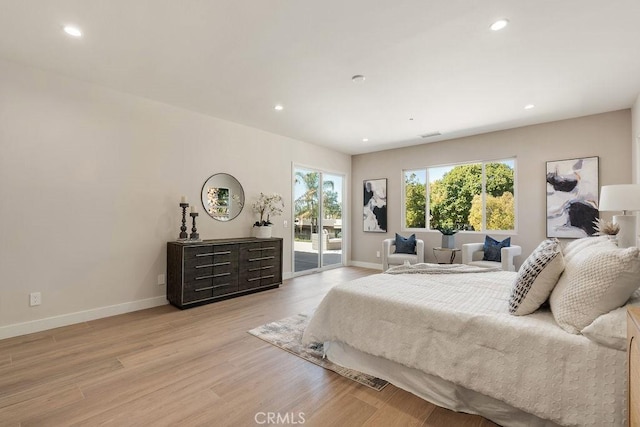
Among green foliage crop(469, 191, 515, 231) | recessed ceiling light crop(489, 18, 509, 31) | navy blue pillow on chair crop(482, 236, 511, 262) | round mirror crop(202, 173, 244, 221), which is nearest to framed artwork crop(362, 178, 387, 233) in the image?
green foliage crop(469, 191, 515, 231)

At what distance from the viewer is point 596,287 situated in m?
1.47

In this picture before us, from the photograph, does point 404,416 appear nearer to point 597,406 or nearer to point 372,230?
point 597,406

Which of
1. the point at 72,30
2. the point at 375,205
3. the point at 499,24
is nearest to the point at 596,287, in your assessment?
the point at 499,24

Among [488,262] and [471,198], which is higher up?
[471,198]

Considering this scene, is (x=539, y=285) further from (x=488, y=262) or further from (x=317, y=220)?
(x=317, y=220)

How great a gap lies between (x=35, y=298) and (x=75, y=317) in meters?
0.42

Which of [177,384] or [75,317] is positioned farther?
[75,317]

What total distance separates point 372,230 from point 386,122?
109 inches

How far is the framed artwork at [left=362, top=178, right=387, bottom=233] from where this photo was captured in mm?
6598

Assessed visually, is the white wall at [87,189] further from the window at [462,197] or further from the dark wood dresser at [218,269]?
the window at [462,197]

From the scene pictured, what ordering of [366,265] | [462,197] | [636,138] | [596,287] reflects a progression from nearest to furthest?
[596,287], [636,138], [462,197], [366,265]

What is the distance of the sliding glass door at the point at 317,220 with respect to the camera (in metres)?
5.95

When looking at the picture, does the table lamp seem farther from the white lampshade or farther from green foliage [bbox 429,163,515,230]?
green foliage [bbox 429,163,515,230]

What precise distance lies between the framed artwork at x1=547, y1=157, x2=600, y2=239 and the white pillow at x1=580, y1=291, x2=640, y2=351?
145 inches
